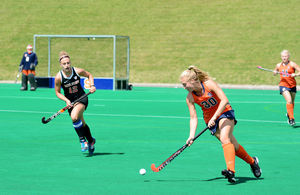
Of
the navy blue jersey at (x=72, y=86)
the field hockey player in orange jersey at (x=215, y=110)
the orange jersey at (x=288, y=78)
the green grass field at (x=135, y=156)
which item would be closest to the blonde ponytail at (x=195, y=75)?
the field hockey player in orange jersey at (x=215, y=110)

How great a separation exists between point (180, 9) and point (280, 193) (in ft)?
108

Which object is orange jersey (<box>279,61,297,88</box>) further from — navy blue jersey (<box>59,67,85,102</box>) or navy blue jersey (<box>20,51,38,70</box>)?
navy blue jersey (<box>20,51,38,70</box>)

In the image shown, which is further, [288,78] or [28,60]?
[28,60]

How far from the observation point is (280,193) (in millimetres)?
5125

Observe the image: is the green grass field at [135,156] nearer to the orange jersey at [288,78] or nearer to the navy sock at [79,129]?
the navy sock at [79,129]

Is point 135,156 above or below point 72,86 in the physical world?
below

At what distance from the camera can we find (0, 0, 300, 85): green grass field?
3066cm

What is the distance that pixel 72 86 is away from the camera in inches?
305

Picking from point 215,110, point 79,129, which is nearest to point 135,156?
point 79,129

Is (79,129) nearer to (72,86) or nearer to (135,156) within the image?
(72,86)

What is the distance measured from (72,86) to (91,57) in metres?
24.4

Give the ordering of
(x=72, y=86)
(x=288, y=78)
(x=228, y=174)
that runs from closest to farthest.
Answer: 1. (x=228, y=174)
2. (x=72, y=86)
3. (x=288, y=78)

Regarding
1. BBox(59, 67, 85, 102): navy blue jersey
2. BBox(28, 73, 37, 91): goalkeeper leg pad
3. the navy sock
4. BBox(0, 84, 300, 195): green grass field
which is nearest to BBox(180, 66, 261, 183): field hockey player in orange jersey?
BBox(0, 84, 300, 195): green grass field

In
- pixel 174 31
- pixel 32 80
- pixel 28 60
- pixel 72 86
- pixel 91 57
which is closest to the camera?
pixel 72 86
